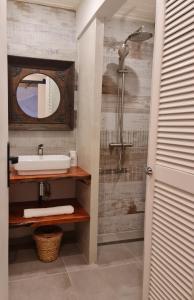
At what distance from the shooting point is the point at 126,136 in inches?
109

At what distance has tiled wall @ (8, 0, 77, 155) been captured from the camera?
8.07ft

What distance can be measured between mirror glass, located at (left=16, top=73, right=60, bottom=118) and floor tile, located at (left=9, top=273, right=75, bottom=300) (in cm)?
150

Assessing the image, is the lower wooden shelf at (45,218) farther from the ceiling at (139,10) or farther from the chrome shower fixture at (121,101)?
the ceiling at (139,10)

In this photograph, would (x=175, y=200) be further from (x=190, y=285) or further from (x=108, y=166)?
(x=108, y=166)

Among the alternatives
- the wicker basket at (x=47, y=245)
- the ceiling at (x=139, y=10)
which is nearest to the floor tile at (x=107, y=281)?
the wicker basket at (x=47, y=245)

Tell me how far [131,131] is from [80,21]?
47.9 inches

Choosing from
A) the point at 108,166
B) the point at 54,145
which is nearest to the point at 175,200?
the point at 108,166

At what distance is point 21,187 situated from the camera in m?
2.64

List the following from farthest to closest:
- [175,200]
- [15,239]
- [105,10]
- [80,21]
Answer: [15,239] → [80,21] → [105,10] → [175,200]

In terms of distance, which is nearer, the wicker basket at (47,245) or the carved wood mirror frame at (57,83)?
the wicker basket at (47,245)

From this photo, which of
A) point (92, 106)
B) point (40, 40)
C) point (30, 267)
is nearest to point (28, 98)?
point (40, 40)

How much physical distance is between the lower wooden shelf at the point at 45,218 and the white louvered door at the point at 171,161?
98cm

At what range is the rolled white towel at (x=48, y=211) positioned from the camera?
2.28 meters

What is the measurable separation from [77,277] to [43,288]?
303 millimetres
